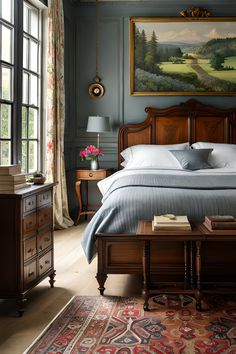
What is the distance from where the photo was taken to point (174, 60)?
6.41m

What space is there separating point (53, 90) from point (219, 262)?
3050 millimetres

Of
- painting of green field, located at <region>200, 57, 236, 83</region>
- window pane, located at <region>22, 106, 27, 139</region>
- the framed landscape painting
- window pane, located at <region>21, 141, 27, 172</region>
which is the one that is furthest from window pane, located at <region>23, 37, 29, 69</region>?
painting of green field, located at <region>200, 57, 236, 83</region>

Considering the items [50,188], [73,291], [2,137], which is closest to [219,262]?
[73,291]

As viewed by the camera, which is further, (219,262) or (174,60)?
(174,60)

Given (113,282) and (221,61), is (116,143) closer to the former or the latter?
(221,61)

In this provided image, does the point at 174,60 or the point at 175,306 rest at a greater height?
the point at 174,60

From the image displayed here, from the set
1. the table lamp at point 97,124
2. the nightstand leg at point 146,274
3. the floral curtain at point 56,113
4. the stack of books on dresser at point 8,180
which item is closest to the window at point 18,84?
the floral curtain at point 56,113

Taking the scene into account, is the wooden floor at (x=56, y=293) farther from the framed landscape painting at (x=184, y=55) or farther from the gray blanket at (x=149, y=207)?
the framed landscape painting at (x=184, y=55)

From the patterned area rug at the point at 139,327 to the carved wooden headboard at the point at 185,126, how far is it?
3352mm

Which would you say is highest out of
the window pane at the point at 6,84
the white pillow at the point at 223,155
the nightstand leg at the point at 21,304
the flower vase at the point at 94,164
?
the window pane at the point at 6,84

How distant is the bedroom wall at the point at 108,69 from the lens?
643 centimetres

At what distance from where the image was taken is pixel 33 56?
5285 mm

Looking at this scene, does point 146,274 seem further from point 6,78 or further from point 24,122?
point 24,122

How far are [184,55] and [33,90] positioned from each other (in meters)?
2.30
